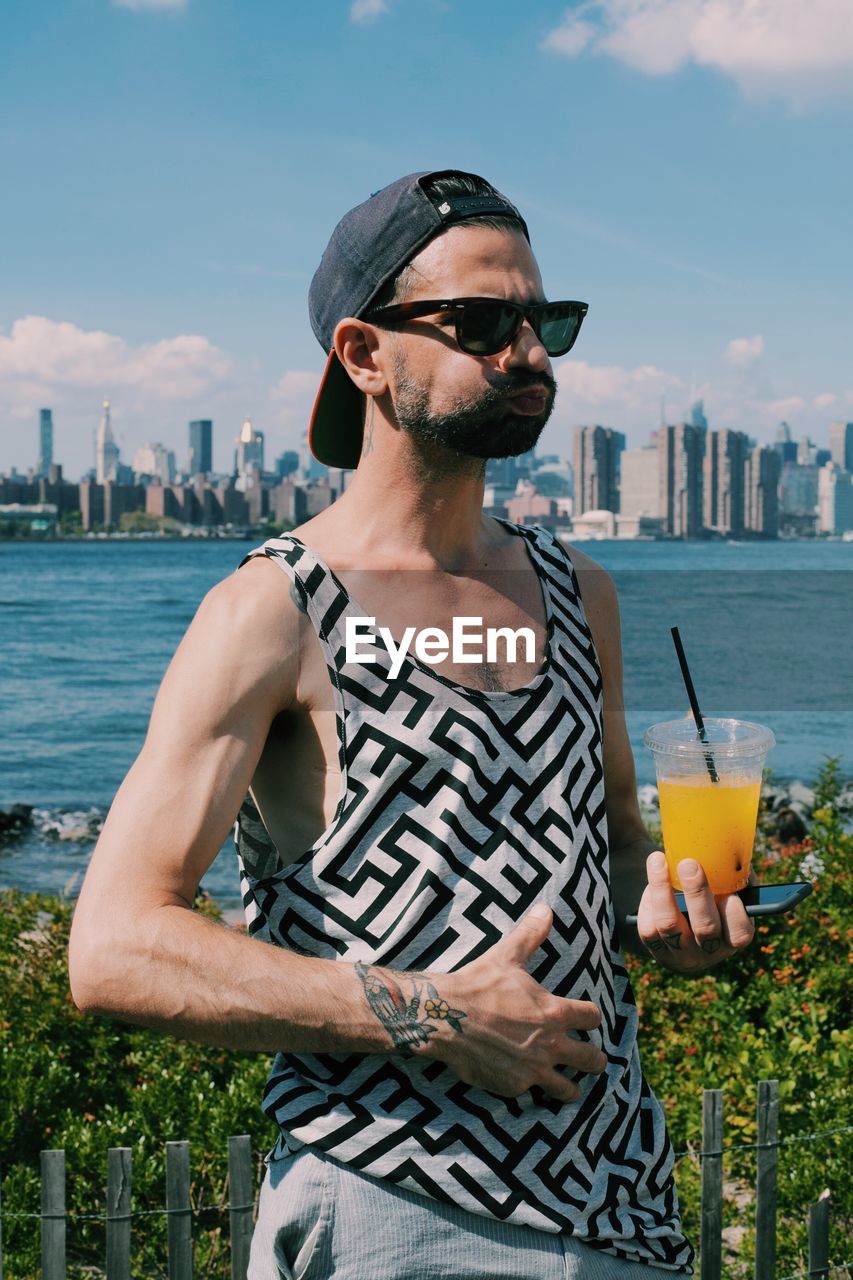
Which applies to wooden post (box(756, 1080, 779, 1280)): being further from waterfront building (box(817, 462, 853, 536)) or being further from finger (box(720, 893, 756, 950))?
waterfront building (box(817, 462, 853, 536))

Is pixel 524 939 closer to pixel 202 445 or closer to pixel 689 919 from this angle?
pixel 689 919

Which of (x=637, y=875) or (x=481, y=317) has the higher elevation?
(x=481, y=317)

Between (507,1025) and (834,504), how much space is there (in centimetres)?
12645

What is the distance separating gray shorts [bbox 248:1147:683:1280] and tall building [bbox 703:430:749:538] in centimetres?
10109

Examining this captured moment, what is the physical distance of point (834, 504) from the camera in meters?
121

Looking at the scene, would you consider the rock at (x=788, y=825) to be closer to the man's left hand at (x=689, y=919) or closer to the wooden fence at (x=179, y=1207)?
the wooden fence at (x=179, y=1207)

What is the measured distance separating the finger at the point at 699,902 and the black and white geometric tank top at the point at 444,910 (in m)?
0.14

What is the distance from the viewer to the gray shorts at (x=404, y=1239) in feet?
5.31

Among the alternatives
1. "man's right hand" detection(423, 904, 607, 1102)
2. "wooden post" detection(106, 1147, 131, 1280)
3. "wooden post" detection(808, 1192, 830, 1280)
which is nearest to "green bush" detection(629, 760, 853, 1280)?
"wooden post" detection(808, 1192, 830, 1280)

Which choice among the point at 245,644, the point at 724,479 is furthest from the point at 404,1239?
the point at 724,479

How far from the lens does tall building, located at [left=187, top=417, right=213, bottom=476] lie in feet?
493

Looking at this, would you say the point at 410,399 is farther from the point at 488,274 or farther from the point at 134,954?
the point at 134,954

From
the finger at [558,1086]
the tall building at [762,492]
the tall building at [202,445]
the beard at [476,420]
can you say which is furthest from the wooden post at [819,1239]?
the tall building at [202,445]

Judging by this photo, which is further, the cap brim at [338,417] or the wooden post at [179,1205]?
the wooden post at [179,1205]
